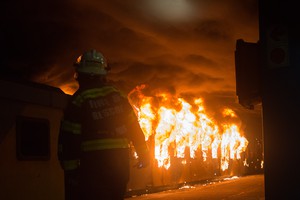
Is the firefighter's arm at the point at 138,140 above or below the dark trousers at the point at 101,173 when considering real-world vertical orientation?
above

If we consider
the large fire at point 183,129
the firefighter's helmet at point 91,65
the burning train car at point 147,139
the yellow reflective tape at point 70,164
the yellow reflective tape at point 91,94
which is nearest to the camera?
the yellow reflective tape at point 70,164

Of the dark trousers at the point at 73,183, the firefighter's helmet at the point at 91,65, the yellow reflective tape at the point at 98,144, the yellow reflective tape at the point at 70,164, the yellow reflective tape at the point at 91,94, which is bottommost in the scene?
the dark trousers at the point at 73,183

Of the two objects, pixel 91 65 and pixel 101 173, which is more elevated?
pixel 91 65

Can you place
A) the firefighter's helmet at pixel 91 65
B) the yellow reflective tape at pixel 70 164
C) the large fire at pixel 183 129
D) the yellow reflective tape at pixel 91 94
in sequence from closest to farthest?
the yellow reflective tape at pixel 70 164, the yellow reflective tape at pixel 91 94, the firefighter's helmet at pixel 91 65, the large fire at pixel 183 129

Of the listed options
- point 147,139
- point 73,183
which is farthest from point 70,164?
point 147,139

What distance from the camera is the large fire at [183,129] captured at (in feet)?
69.6

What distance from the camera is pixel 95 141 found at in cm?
434

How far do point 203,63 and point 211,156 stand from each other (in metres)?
7.08

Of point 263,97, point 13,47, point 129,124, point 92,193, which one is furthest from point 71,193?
point 13,47

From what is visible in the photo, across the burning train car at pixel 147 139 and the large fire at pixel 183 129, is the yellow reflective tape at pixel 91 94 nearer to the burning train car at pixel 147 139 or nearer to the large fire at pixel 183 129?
the burning train car at pixel 147 139

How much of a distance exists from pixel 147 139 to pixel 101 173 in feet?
53.8

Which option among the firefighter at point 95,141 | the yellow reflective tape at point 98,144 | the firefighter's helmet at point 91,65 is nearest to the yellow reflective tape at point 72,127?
the firefighter at point 95,141

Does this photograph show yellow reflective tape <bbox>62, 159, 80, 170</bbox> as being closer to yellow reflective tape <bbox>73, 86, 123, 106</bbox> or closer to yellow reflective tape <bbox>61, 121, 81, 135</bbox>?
yellow reflective tape <bbox>61, 121, 81, 135</bbox>

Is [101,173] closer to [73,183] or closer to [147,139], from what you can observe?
[73,183]
